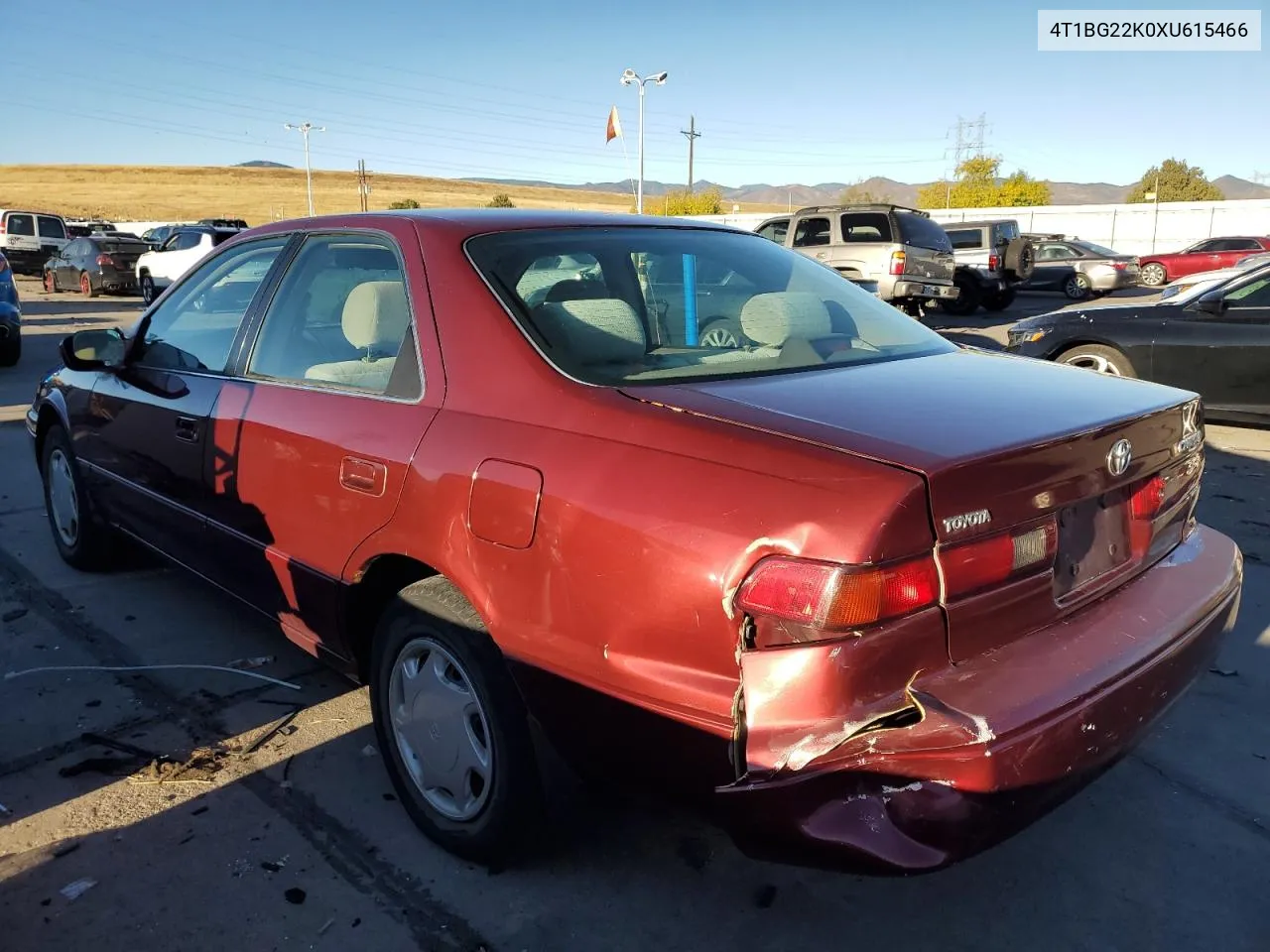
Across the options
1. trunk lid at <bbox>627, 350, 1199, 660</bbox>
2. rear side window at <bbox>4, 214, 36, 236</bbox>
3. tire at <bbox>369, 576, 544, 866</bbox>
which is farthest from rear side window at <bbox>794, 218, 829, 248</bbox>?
rear side window at <bbox>4, 214, 36, 236</bbox>

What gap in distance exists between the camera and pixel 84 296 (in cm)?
2202

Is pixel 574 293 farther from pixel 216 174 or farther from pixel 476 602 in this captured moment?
pixel 216 174

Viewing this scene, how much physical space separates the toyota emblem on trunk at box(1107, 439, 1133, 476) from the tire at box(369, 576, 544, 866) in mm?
1466

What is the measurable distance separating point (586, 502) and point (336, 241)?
1.60m

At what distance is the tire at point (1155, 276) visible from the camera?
992 inches

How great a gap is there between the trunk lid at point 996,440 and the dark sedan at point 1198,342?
18.5 feet

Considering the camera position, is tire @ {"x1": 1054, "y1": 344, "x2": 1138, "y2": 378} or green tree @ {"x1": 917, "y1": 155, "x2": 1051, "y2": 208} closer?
tire @ {"x1": 1054, "y1": 344, "x2": 1138, "y2": 378}

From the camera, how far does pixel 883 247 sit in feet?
48.5

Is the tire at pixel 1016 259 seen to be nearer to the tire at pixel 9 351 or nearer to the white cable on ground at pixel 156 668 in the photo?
the tire at pixel 9 351

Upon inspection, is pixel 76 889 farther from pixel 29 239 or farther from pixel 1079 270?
pixel 29 239

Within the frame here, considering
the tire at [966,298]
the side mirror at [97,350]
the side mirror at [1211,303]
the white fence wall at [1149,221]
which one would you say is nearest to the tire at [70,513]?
the side mirror at [97,350]

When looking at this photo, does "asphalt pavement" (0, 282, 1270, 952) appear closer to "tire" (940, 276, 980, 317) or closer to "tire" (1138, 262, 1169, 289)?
"tire" (940, 276, 980, 317)

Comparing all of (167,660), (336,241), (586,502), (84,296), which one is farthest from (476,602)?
(84,296)

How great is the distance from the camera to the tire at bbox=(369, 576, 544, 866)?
2.27m
